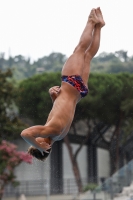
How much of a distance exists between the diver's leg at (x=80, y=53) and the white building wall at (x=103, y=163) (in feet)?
66.3

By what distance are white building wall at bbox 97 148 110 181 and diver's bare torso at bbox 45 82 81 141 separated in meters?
20.5

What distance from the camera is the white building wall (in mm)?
28859

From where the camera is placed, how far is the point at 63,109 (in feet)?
25.7

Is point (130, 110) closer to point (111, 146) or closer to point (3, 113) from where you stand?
point (111, 146)

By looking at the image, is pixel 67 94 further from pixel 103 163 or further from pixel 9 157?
pixel 103 163

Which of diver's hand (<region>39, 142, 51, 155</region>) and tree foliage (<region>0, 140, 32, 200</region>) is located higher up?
tree foliage (<region>0, 140, 32, 200</region>)

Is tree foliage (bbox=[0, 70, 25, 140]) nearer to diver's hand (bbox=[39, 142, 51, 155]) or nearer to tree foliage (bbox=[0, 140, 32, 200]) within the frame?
tree foliage (bbox=[0, 140, 32, 200])

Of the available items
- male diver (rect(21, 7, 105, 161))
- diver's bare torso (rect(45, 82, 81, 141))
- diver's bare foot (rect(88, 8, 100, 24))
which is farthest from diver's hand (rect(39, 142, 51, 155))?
diver's bare foot (rect(88, 8, 100, 24))

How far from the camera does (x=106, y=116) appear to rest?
25938mm

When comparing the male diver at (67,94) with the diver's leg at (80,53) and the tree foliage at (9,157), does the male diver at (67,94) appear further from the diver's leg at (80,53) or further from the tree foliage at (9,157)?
the tree foliage at (9,157)

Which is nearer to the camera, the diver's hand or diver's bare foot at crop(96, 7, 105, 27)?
the diver's hand

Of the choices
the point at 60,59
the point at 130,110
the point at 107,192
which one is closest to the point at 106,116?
the point at 130,110

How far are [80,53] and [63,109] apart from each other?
0.98m

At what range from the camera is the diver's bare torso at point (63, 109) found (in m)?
7.72
